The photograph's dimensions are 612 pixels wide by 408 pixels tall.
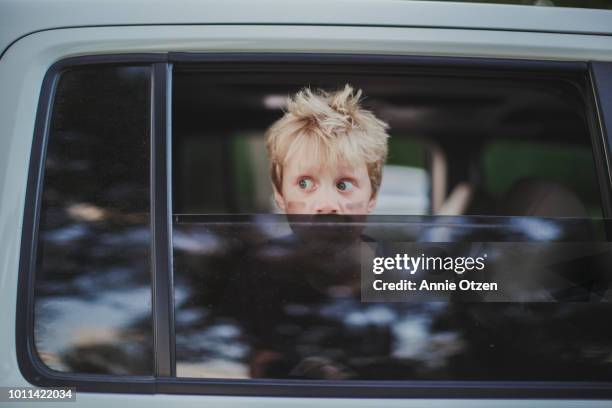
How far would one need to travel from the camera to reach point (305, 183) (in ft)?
5.43

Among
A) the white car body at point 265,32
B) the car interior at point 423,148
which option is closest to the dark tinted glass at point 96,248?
the white car body at point 265,32

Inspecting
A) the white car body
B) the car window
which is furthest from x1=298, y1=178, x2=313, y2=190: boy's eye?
the white car body

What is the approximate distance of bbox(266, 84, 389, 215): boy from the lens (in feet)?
5.34

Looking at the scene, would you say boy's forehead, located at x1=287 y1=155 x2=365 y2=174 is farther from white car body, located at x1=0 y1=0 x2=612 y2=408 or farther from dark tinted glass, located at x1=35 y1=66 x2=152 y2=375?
dark tinted glass, located at x1=35 y1=66 x2=152 y2=375

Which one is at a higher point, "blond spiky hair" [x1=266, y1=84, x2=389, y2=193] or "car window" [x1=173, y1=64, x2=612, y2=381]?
"blond spiky hair" [x1=266, y1=84, x2=389, y2=193]

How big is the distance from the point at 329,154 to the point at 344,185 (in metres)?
0.09

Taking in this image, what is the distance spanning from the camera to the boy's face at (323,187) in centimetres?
162

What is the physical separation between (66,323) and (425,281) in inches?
32.2

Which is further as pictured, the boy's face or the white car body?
the boy's face

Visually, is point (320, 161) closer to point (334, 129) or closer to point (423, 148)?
point (334, 129)

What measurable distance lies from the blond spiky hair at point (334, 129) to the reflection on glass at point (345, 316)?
307 millimetres

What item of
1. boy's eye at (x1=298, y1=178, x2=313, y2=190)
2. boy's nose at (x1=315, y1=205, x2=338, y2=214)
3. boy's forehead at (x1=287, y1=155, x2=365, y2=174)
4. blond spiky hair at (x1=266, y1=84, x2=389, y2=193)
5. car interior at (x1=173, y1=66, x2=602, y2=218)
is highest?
car interior at (x1=173, y1=66, x2=602, y2=218)

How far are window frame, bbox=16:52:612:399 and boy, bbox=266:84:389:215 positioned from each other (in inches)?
9.3

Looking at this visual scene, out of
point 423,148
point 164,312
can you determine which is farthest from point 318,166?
point 423,148
